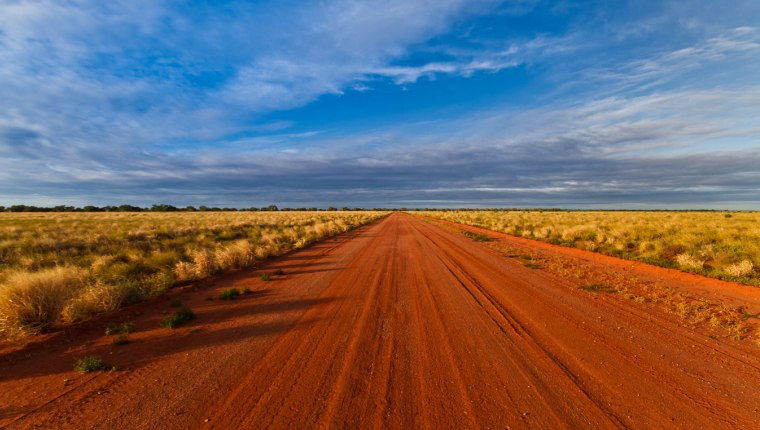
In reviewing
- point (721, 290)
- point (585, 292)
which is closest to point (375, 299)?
point (585, 292)

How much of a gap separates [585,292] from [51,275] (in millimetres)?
12197

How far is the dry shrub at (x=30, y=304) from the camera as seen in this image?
5254 mm

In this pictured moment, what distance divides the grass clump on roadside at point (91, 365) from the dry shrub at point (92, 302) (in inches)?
84.2

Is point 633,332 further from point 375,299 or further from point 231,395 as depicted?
point 231,395

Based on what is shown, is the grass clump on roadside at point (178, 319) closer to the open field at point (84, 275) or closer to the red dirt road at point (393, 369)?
the red dirt road at point (393, 369)

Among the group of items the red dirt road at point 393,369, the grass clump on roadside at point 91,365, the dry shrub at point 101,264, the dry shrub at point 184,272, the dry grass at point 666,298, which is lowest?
the dry grass at point 666,298

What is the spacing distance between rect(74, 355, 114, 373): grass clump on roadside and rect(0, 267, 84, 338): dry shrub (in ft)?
6.75

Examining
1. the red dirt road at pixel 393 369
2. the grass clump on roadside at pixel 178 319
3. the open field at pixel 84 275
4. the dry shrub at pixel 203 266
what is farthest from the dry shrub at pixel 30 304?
the dry shrub at pixel 203 266

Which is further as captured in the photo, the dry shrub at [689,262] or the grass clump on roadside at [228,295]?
the dry shrub at [689,262]

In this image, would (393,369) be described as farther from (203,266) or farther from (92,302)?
(203,266)

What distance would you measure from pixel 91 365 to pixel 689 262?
15717 mm

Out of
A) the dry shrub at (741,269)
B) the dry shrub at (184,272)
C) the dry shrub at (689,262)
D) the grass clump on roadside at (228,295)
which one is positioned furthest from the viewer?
the dry shrub at (689,262)

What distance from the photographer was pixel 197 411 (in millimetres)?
3352

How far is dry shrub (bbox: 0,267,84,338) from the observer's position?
207 inches
